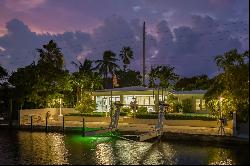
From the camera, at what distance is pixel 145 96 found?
49.7 m

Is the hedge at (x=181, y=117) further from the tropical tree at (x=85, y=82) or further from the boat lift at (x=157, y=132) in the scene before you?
the tropical tree at (x=85, y=82)

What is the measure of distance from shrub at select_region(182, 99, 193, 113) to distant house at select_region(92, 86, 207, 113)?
32cm

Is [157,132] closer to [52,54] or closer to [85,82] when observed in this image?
[85,82]

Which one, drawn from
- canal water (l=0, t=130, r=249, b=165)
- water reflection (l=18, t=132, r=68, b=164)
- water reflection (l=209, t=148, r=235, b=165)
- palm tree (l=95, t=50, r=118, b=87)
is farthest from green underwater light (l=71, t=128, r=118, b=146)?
palm tree (l=95, t=50, r=118, b=87)

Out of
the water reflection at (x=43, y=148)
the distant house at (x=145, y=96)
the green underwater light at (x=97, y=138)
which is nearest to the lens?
the water reflection at (x=43, y=148)

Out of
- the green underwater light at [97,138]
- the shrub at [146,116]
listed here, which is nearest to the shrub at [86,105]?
the shrub at [146,116]

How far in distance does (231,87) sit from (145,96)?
21087 mm

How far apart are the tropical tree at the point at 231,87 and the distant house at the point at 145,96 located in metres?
16.1

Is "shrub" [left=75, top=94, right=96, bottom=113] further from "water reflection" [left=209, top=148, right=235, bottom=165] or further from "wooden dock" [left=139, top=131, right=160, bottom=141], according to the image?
"water reflection" [left=209, top=148, right=235, bottom=165]

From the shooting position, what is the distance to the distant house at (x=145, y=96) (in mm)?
48125

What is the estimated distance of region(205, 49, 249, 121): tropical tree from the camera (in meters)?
27.9

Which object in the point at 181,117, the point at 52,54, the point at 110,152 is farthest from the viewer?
the point at 52,54

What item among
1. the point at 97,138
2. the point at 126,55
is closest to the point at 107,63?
the point at 126,55

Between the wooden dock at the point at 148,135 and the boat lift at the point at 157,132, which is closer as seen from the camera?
the wooden dock at the point at 148,135
